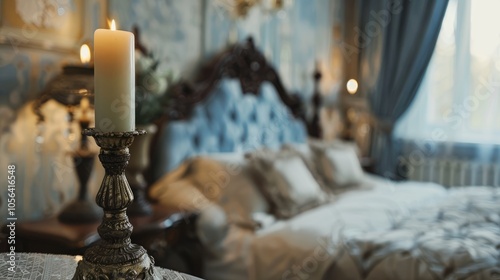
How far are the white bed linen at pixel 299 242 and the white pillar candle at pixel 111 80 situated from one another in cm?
121

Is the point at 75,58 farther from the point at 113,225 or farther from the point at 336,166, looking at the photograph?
the point at 336,166

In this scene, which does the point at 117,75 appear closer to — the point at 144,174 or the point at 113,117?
the point at 113,117

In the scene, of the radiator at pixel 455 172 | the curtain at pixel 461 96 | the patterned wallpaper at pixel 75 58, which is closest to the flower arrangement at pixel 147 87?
the patterned wallpaper at pixel 75 58

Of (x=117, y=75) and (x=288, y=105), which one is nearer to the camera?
(x=117, y=75)

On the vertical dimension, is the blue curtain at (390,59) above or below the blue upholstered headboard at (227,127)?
above

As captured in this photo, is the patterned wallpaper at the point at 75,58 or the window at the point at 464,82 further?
the window at the point at 464,82

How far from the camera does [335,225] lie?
1915mm

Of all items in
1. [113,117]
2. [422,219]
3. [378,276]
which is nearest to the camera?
[113,117]

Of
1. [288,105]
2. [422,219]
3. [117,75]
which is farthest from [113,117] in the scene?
[288,105]

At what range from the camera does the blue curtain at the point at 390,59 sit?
3486 millimetres

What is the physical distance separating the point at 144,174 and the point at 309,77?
1967 mm

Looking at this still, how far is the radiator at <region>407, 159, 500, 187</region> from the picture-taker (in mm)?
3486

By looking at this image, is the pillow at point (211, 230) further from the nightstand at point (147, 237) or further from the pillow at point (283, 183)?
the pillow at point (283, 183)

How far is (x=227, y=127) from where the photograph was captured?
2588 millimetres
